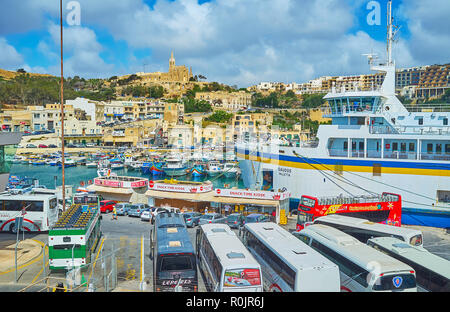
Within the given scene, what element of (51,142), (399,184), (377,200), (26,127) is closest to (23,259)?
(377,200)

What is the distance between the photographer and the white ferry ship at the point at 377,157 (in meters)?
17.6

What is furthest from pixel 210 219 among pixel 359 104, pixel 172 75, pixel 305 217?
pixel 172 75

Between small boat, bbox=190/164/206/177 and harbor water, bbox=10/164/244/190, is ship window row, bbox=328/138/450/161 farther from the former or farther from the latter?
small boat, bbox=190/164/206/177

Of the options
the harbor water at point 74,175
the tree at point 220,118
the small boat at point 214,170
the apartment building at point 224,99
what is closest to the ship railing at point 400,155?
the harbor water at point 74,175

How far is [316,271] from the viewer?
22.4ft

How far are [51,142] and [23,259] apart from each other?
64604 mm

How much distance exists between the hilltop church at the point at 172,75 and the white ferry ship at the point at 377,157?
12004 cm

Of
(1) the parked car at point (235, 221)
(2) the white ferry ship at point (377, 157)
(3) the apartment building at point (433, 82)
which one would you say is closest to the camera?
(1) the parked car at point (235, 221)

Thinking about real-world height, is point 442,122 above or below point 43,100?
below

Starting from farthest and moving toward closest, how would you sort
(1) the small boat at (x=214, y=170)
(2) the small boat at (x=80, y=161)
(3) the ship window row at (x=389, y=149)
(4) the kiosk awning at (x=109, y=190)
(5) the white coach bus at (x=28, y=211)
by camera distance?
(2) the small boat at (x=80, y=161)
(1) the small boat at (x=214, y=170)
(4) the kiosk awning at (x=109, y=190)
(3) the ship window row at (x=389, y=149)
(5) the white coach bus at (x=28, y=211)

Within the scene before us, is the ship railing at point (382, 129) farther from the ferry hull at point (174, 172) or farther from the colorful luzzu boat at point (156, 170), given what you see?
the colorful luzzu boat at point (156, 170)

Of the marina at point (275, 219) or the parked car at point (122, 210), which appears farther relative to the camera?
the parked car at point (122, 210)

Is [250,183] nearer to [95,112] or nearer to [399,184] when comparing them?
[399,184]

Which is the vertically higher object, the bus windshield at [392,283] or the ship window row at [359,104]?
the ship window row at [359,104]
